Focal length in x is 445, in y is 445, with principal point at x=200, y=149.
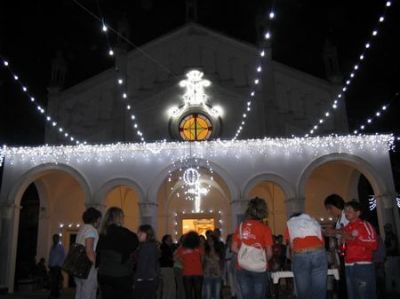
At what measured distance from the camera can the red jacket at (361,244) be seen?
5.14 metres

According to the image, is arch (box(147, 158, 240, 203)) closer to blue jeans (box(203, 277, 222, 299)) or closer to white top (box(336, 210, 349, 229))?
blue jeans (box(203, 277, 222, 299))

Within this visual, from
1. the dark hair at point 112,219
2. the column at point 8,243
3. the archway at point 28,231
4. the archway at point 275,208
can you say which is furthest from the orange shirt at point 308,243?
the archway at point 28,231

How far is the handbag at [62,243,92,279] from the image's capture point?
545cm

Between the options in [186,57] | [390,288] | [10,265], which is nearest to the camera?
[390,288]

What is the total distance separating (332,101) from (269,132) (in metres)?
2.97

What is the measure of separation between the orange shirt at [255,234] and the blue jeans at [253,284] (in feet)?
1.09

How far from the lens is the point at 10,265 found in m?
14.3

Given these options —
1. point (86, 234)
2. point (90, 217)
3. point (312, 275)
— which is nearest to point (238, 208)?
point (90, 217)

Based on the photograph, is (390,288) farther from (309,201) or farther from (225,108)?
(225,108)

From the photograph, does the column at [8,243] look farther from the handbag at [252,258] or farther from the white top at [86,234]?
the handbag at [252,258]

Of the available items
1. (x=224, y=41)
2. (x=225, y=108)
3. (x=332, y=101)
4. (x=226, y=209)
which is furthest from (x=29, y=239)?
Answer: (x=332, y=101)

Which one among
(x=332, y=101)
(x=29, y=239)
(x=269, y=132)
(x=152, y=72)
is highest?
(x=152, y=72)

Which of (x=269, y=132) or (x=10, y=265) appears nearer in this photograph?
(x=10, y=265)

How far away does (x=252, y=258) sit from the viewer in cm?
497
